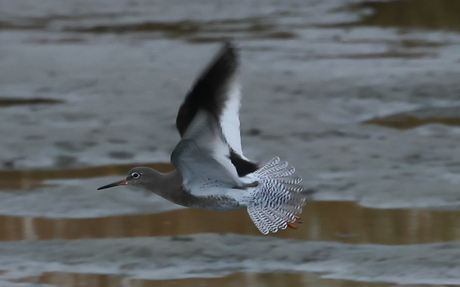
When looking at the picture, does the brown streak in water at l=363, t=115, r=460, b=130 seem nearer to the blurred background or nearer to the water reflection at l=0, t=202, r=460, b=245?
the blurred background

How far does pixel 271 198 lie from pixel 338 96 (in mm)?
4605

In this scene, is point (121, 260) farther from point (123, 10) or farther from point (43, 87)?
point (123, 10)

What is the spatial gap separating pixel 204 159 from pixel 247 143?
345 centimetres

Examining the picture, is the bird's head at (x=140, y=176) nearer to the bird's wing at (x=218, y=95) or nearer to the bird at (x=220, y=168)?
the bird at (x=220, y=168)

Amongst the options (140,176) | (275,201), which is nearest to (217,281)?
(275,201)

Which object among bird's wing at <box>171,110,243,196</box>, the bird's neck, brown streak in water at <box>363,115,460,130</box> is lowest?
brown streak in water at <box>363,115,460,130</box>

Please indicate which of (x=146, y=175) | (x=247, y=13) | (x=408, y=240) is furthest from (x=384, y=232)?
(x=247, y=13)

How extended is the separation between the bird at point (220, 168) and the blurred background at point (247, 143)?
47cm

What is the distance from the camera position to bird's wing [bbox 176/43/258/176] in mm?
4559

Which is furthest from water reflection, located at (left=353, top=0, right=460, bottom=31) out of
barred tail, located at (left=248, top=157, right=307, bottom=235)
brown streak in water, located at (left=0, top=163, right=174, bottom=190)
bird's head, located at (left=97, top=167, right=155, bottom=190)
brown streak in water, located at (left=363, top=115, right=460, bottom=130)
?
bird's head, located at (left=97, top=167, right=155, bottom=190)

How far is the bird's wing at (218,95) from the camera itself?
15.0 feet

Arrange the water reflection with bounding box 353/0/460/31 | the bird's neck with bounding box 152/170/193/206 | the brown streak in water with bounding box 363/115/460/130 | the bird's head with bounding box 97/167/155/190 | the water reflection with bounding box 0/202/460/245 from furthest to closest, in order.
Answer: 1. the water reflection with bounding box 353/0/460/31
2. the brown streak in water with bounding box 363/115/460/130
3. the water reflection with bounding box 0/202/460/245
4. the bird's head with bounding box 97/167/155/190
5. the bird's neck with bounding box 152/170/193/206

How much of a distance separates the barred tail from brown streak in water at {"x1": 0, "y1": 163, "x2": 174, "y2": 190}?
7.45ft

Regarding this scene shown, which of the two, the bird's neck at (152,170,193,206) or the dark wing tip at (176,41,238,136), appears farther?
the bird's neck at (152,170,193,206)
